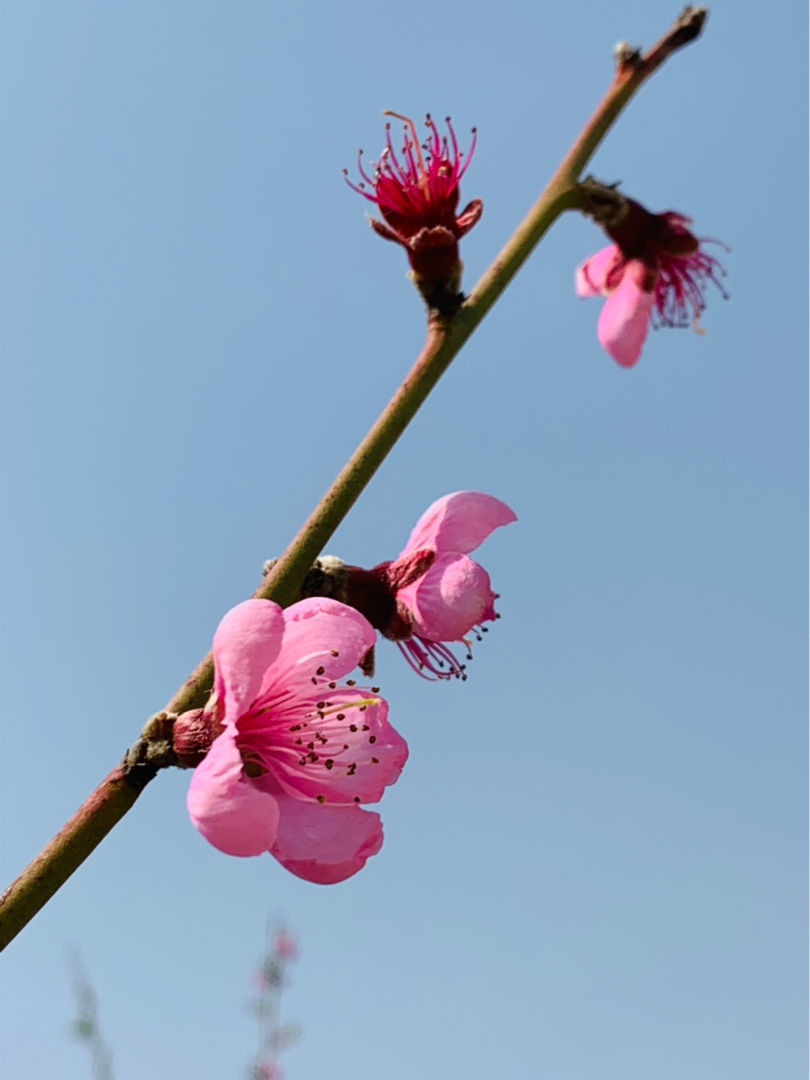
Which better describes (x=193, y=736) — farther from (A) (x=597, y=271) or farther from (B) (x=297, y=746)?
(A) (x=597, y=271)

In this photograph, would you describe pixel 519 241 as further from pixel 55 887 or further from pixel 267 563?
pixel 55 887

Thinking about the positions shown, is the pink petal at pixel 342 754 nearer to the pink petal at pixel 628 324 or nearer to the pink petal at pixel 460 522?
the pink petal at pixel 460 522

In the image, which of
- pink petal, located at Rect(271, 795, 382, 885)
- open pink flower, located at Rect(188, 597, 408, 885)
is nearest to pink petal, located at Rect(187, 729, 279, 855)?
open pink flower, located at Rect(188, 597, 408, 885)

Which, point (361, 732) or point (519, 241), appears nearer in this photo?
point (519, 241)

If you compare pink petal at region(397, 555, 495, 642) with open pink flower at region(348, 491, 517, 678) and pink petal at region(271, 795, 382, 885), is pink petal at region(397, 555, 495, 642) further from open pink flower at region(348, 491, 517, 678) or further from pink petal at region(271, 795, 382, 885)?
pink petal at region(271, 795, 382, 885)

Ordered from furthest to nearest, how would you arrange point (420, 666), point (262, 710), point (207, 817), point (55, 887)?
point (420, 666) → point (262, 710) → point (207, 817) → point (55, 887)

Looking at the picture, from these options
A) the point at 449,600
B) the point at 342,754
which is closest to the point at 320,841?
the point at 342,754

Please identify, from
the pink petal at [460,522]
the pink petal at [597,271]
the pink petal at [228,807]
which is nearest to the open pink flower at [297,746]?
the pink petal at [228,807]

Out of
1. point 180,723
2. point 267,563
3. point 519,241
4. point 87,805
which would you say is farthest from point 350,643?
point 519,241
